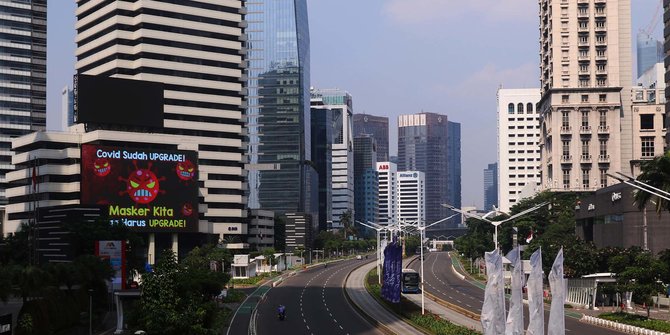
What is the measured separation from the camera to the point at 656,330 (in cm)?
8344

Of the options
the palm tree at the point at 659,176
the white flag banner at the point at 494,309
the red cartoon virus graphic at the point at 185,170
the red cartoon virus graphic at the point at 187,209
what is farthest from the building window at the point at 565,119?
the white flag banner at the point at 494,309

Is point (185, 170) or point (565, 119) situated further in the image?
point (565, 119)

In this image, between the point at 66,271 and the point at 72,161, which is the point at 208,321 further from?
the point at 72,161

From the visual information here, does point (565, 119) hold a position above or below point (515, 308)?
above

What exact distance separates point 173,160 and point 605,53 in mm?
90227

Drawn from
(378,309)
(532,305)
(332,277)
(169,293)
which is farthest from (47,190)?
(532,305)

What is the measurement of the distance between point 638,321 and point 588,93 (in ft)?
351

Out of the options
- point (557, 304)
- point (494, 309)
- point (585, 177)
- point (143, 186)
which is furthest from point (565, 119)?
point (557, 304)

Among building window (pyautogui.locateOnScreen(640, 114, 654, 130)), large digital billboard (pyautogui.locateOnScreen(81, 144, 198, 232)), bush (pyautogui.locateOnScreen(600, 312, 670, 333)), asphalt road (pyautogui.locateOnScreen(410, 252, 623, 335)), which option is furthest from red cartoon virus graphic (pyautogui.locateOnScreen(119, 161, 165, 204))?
building window (pyautogui.locateOnScreen(640, 114, 654, 130))

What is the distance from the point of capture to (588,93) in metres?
192

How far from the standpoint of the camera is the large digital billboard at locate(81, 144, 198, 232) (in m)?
169

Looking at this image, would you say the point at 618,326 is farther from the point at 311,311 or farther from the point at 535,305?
the point at 535,305

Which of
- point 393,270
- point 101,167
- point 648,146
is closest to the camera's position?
point 393,270

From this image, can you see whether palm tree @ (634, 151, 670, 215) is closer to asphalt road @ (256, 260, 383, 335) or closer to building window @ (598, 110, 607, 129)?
asphalt road @ (256, 260, 383, 335)
